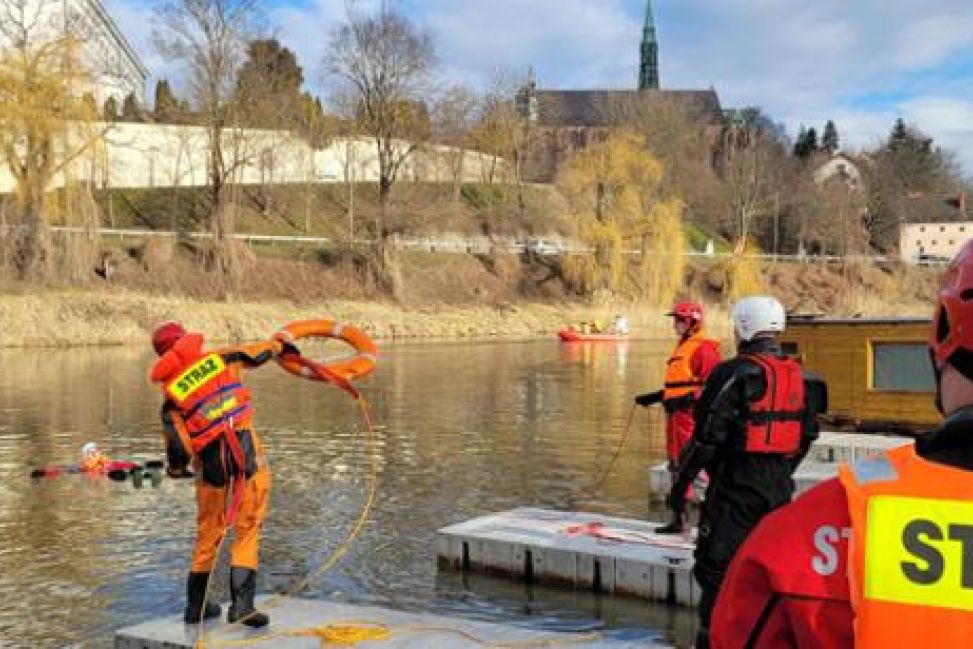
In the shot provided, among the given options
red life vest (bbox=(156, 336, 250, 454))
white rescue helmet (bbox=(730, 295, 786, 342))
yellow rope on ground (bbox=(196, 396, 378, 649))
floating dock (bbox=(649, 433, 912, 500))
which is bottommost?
yellow rope on ground (bbox=(196, 396, 378, 649))

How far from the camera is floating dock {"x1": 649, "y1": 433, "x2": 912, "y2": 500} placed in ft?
46.2

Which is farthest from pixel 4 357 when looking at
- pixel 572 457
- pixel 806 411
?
pixel 806 411

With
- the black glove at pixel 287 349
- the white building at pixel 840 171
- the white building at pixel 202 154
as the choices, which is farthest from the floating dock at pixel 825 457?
the white building at pixel 840 171

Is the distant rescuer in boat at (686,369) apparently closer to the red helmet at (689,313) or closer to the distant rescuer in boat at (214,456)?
the red helmet at (689,313)

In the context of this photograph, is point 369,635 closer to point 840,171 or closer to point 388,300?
point 388,300

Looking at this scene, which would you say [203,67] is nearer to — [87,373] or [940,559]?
[87,373]

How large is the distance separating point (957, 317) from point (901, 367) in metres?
18.9

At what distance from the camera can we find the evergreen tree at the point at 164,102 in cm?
6342

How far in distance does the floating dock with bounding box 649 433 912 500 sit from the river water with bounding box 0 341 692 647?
0.40 meters

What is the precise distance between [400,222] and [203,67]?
1451 cm

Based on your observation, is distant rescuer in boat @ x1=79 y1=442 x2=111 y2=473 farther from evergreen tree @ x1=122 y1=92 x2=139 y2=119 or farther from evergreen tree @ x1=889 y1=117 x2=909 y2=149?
evergreen tree @ x1=889 y1=117 x2=909 y2=149

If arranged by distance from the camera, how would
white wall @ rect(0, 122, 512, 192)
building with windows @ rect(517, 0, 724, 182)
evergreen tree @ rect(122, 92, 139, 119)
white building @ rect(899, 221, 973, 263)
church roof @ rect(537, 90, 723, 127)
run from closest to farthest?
white wall @ rect(0, 122, 512, 192)
evergreen tree @ rect(122, 92, 139, 119)
building with windows @ rect(517, 0, 724, 182)
white building @ rect(899, 221, 973, 263)
church roof @ rect(537, 90, 723, 127)

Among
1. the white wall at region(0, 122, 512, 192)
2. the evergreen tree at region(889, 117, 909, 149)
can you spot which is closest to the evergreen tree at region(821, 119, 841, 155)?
the evergreen tree at region(889, 117, 909, 149)

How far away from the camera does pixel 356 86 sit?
64.2 m
